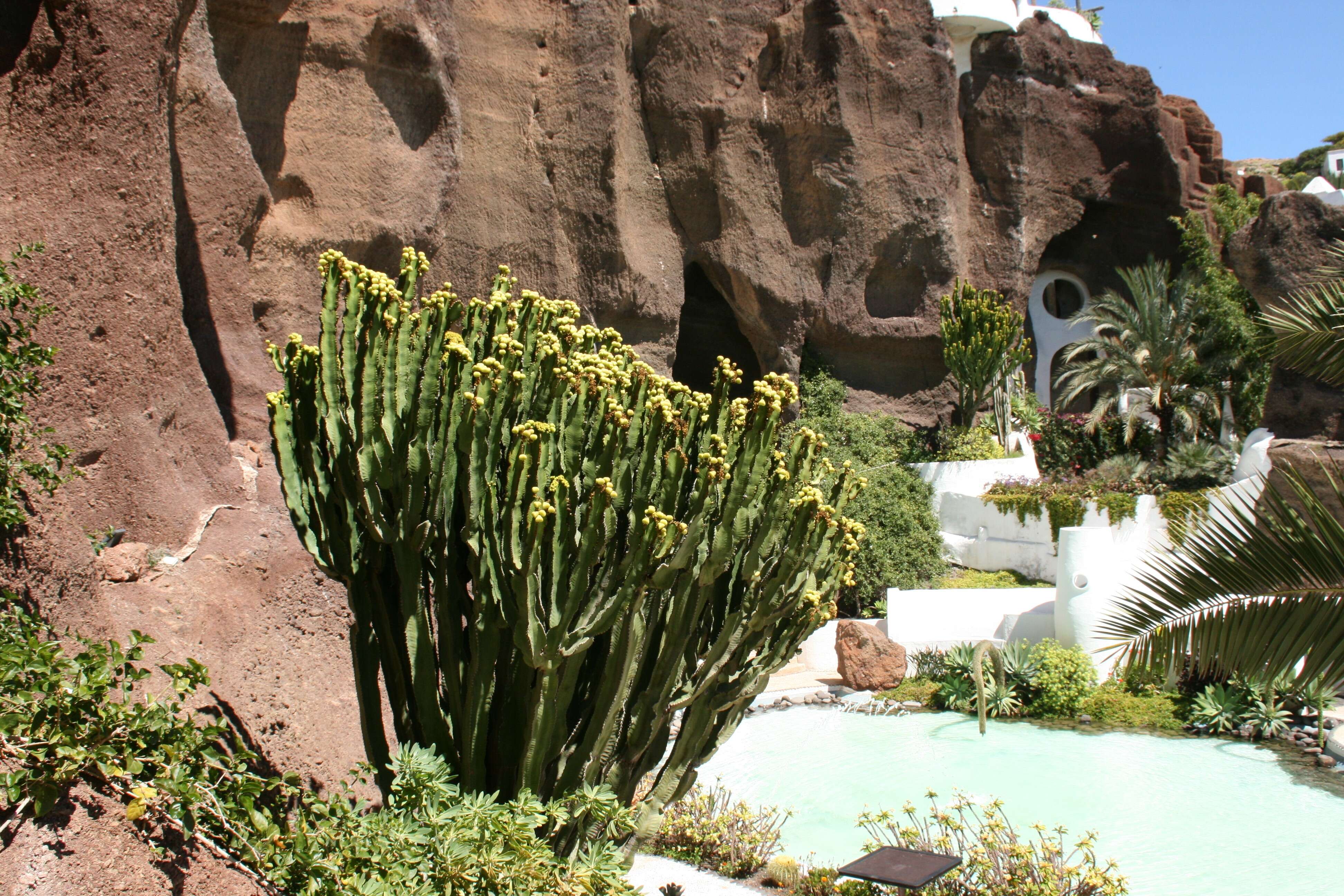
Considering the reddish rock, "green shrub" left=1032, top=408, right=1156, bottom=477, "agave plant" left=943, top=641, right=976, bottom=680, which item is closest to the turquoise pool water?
"agave plant" left=943, top=641, right=976, bottom=680

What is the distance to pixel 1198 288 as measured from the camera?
22.4m

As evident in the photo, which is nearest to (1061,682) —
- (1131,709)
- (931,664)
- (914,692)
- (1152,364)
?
(1131,709)

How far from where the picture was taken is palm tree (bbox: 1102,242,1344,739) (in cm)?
470

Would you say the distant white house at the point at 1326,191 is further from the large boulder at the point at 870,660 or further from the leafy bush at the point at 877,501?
the large boulder at the point at 870,660


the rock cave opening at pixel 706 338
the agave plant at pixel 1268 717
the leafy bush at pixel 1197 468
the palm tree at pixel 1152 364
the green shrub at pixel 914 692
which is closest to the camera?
the agave plant at pixel 1268 717

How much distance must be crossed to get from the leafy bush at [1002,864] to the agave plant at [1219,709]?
15.6 feet

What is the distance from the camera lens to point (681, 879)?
22.9ft

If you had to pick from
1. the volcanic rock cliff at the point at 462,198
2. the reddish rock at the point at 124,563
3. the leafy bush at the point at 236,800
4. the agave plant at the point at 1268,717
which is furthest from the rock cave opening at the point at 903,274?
the leafy bush at the point at 236,800

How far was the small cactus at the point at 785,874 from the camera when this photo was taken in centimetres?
685

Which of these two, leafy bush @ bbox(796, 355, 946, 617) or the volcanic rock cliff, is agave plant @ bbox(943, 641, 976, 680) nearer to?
leafy bush @ bbox(796, 355, 946, 617)

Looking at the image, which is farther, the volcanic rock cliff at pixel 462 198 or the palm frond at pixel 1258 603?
the volcanic rock cliff at pixel 462 198

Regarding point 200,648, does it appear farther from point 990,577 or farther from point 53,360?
point 990,577

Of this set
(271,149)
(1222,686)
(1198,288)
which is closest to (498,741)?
(271,149)

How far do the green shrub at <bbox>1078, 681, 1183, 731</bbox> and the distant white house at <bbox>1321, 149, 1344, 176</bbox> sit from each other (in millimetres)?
49252
